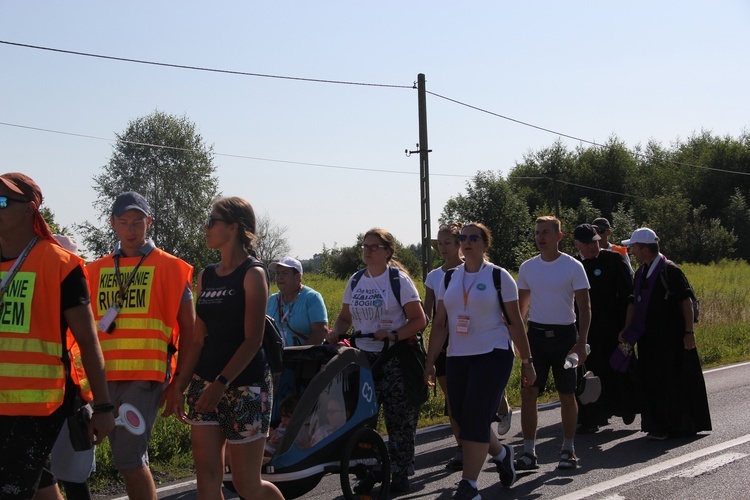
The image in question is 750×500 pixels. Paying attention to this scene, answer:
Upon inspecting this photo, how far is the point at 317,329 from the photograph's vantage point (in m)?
7.22

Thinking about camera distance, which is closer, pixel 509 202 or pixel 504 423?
pixel 504 423

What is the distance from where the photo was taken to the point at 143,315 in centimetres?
505

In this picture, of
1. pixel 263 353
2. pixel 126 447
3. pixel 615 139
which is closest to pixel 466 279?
pixel 263 353

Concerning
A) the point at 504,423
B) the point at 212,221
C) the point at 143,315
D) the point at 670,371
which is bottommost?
the point at 504,423

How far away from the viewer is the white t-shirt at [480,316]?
6.29m

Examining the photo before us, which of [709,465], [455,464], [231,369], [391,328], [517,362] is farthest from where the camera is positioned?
[517,362]

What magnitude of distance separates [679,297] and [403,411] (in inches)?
140

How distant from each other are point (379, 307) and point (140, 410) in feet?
7.91

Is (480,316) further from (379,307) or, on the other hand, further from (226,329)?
(226,329)

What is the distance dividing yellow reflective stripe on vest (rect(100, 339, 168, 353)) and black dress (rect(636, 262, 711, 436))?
541cm

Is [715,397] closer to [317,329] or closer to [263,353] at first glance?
[317,329]

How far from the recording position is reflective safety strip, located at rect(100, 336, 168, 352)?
197 inches

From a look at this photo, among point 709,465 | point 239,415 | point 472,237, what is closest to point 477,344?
point 472,237

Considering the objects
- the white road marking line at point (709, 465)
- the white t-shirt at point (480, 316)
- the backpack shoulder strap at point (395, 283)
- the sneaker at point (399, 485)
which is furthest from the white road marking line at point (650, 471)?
the backpack shoulder strap at point (395, 283)
